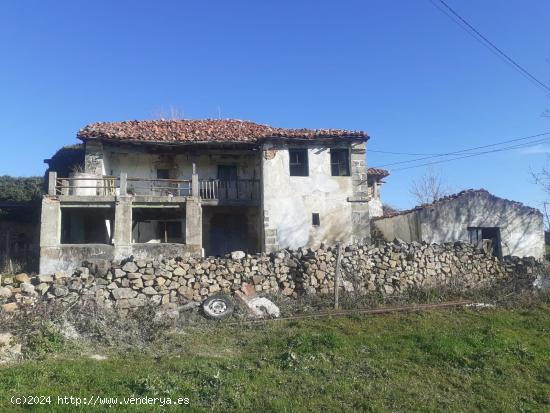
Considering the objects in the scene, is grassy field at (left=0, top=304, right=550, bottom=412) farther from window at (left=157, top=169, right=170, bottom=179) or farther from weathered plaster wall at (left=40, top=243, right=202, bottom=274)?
window at (left=157, top=169, right=170, bottom=179)

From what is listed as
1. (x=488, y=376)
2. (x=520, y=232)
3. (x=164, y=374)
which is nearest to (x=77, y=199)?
(x=164, y=374)

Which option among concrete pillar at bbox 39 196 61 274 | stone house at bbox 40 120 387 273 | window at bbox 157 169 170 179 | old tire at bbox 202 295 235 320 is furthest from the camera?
window at bbox 157 169 170 179

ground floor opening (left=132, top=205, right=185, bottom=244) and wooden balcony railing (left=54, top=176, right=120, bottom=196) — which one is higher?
wooden balcony railing (left=54, top=176, right=120, bottom=196)

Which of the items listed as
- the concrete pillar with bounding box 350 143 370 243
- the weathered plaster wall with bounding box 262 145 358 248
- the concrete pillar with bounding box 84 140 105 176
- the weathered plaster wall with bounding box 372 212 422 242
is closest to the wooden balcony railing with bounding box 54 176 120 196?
the concrete pillar with bounding box 84 140 105 176

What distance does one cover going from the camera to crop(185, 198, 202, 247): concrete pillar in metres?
16.8

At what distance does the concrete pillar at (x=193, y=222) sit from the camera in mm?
16812

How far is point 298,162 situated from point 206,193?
13.2 feet

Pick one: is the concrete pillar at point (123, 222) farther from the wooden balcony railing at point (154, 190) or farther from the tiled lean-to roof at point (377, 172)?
the tiled lean-to roof at point (377, 172)

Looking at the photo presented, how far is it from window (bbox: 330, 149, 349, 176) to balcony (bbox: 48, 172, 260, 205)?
3.18 meters

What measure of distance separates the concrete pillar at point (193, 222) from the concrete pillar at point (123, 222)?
1.97 m

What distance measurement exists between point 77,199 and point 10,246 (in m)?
7.77

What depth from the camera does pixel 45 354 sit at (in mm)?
8578

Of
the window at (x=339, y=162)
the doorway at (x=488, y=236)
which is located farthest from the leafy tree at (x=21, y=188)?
the doorway at (x=488, y=236)

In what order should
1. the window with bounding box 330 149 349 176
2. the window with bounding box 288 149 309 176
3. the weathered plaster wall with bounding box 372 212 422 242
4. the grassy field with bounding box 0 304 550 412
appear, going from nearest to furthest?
the grassy field with bounding box 0 304 550 412 → the weathered plaster wall with bounding box 372 212 422 242 → the window with bounding box 288 149 309 176 → the window with bounding box 330 149 349 176
